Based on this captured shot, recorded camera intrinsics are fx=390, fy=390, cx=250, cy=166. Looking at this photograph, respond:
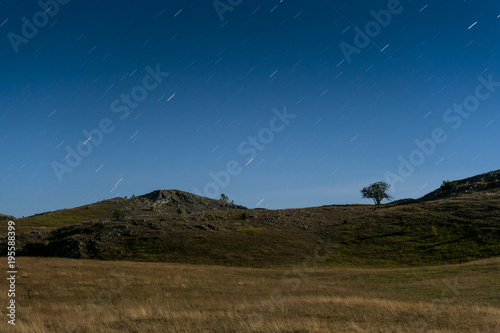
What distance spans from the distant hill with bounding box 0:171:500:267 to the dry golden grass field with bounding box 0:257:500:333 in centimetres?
1009

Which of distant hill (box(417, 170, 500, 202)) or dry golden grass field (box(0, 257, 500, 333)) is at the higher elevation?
distant hill (box(417, 170, 500, 202))

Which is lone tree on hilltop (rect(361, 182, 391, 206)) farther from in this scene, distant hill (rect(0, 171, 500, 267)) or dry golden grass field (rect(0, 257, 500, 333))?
dry golden grass field (rect(0, 257, 500, 333))

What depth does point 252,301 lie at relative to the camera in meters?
21.3

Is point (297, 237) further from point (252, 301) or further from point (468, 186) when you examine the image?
point (468, 186)

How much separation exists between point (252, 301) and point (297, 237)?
4601 centimetres

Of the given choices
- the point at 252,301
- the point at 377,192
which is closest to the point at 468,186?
the point at 377,192

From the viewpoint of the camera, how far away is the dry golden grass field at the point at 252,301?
13.5 metres

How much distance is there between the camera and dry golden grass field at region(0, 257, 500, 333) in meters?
13.5

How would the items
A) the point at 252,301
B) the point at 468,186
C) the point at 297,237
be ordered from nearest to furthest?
the point at 252,301 → the point at 297,237 → the point at 468,186

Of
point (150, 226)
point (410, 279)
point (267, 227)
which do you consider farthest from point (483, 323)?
point (150, 226)

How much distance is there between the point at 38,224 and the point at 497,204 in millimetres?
106517

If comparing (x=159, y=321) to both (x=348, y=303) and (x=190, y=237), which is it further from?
(x=190, y=237)

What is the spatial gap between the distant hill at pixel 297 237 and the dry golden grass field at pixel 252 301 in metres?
10.1

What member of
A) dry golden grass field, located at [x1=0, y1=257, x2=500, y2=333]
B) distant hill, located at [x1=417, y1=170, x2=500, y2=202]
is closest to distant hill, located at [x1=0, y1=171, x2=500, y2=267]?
distant hill, located at [x1=417, y1=170, x2=500, y2=202]
